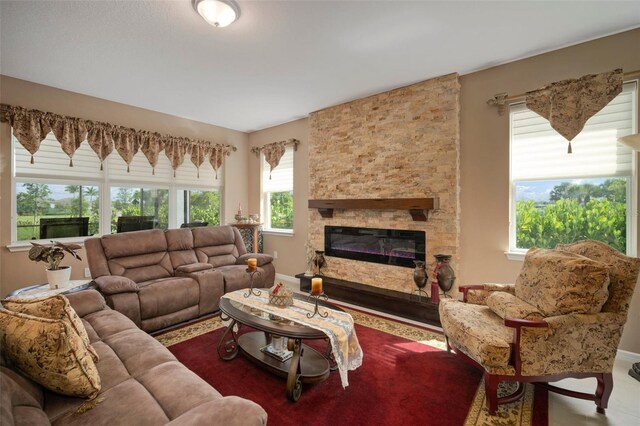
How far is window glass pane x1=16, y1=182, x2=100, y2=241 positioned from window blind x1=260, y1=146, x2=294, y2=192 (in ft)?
8.99

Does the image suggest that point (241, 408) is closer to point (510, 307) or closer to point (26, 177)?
point (510, 307)

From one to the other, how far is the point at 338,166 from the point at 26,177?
13.6 feet

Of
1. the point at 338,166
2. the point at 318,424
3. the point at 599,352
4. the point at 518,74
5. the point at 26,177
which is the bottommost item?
the point at 318,424

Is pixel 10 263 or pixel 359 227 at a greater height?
pixel 359 227

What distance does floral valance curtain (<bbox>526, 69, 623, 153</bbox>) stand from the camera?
8.55ft

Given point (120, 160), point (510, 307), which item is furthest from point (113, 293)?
point (510, 307)

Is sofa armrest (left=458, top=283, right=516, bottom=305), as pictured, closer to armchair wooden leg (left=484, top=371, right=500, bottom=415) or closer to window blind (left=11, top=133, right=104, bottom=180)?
armchair wooden leg (left=484, top=371, right=500, bottom=415)

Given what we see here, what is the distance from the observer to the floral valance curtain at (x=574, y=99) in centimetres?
261

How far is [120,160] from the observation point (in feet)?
14.6

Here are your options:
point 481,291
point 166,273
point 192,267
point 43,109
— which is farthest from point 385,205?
point 43,109

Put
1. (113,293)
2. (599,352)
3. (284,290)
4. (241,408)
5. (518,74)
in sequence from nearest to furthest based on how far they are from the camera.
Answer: (241,408) < (599,352) < (284,290) < (113,293) < (518,74)

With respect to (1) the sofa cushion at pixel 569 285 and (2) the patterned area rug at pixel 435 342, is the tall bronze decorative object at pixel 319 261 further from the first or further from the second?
(1) the sofa cushion at pixel 569 285

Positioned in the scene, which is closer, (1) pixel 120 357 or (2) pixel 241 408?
(2) pixel 241 408

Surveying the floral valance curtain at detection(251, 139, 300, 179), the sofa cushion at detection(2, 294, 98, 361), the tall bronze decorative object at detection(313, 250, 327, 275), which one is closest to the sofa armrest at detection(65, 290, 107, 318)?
the sofa cushion at detection(2, 294, 98, 361)
